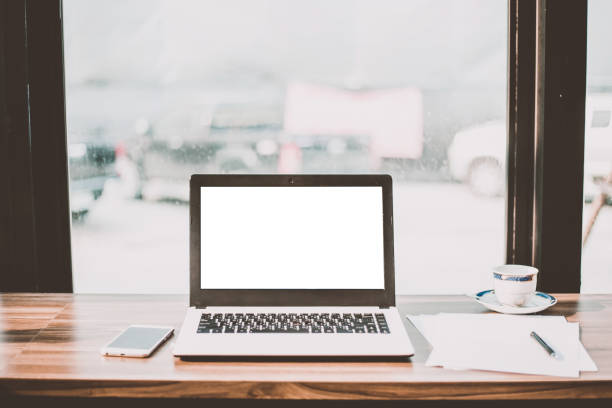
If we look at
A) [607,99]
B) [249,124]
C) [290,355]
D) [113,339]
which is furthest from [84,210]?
[607,99]

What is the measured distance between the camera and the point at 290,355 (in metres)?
1.01

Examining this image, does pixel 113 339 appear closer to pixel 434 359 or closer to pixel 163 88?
pixel 434 359

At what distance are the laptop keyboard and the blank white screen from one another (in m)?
0.10

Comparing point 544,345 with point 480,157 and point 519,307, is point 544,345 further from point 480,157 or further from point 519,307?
point 480,157

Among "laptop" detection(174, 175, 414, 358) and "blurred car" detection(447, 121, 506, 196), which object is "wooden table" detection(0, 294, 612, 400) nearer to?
"laptop" detection(174, 175, 414, 358)

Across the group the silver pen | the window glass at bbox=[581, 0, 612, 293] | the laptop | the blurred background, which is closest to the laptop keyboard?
the laptop

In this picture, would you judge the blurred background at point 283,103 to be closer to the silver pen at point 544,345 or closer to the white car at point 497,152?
the white car at point 497,152

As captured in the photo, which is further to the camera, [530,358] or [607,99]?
[607,99]

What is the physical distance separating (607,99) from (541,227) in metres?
0.45

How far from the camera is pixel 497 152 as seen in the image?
1.68m

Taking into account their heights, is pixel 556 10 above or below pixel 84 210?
above

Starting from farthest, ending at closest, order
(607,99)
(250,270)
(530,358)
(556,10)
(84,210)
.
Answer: (84,210), (607,99), (556,10), (250,270), (530,358)

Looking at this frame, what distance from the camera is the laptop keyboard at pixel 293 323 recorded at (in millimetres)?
1114

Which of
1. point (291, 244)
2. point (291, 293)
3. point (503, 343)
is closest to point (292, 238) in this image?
point (291, 244)
